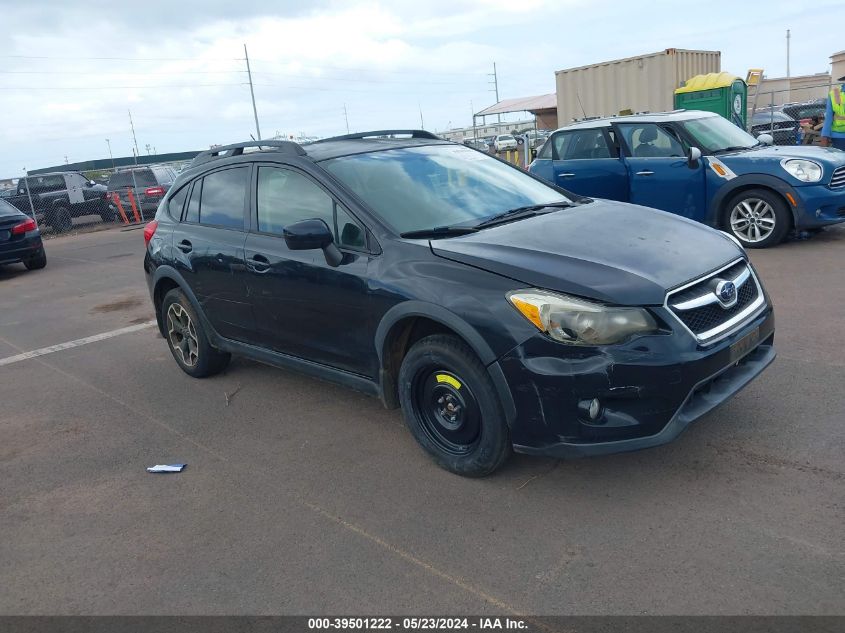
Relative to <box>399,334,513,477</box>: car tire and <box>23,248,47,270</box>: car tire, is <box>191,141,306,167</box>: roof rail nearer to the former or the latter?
<box>399,334,513,477</box>: car tire

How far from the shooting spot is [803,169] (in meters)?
8.14

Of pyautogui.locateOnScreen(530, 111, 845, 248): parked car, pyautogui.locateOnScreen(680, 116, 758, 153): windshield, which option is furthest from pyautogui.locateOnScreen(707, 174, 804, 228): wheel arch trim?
pyautogui.locateOnScreen(680, 116, 758, 153): windshield

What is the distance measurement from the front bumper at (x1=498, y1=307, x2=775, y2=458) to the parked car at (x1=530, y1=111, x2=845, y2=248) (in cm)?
583

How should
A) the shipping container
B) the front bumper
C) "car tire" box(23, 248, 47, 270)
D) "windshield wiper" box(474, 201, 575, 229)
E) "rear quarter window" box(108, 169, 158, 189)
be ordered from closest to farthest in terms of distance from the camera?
1. the front bumper
2. "windshield wiper" box(474, 201, 575, 229)
3. "car tire" box(23, 248, 47, 270)
4. the shipping container
5. "rear quarter window" box(108, 169, 158, 189)

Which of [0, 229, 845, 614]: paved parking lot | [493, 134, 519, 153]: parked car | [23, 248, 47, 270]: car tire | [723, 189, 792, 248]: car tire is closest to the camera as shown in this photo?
[0, 229, 845, 614]: paved parking lot

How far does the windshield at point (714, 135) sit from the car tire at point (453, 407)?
21.5 ft

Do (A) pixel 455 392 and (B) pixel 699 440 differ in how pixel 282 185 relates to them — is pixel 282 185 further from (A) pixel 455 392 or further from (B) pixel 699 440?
(B) pixel 699 440

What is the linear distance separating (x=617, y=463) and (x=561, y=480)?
1.10 ft

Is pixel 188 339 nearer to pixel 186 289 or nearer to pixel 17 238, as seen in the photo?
pixel 186 289

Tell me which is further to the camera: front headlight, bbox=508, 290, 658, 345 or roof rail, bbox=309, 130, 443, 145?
roof rail, bbox=309, 130, 443, 145

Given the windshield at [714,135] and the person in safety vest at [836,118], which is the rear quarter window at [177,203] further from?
the person in safety vest at [836,118]

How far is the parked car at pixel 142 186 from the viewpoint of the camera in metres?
21.2

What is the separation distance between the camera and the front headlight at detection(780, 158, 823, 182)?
26.6 ft

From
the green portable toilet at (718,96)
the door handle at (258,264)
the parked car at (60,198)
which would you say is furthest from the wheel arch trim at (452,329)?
the parked car at (60,198)
